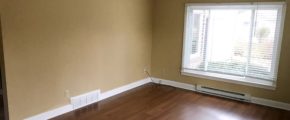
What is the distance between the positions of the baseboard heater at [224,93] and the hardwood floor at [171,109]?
128 mm

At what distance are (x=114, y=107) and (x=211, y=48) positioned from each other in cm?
210

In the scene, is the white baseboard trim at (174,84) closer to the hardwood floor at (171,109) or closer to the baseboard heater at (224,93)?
the baseboard heater at (224,93)

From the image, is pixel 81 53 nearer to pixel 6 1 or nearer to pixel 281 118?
pixel 6 1

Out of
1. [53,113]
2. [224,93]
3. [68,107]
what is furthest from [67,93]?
[224,93]

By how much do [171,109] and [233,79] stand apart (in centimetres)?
132

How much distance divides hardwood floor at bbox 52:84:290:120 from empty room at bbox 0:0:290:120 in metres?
0.02

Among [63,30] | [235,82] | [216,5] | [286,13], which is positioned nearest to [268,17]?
[286,13]

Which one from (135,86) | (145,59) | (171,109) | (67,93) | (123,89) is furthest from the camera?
(145,59)

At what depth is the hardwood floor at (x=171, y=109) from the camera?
3.36 m

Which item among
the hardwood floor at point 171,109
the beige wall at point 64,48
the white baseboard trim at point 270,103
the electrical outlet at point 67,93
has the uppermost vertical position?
the beige wall at point 64,48

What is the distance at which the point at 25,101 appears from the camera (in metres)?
2.92

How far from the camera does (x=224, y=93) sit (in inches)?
167

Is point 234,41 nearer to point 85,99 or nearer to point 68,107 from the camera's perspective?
point 85,99

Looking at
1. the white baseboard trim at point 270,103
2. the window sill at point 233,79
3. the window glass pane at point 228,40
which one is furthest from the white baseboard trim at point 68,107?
the white baseboard trim at point 270,103
